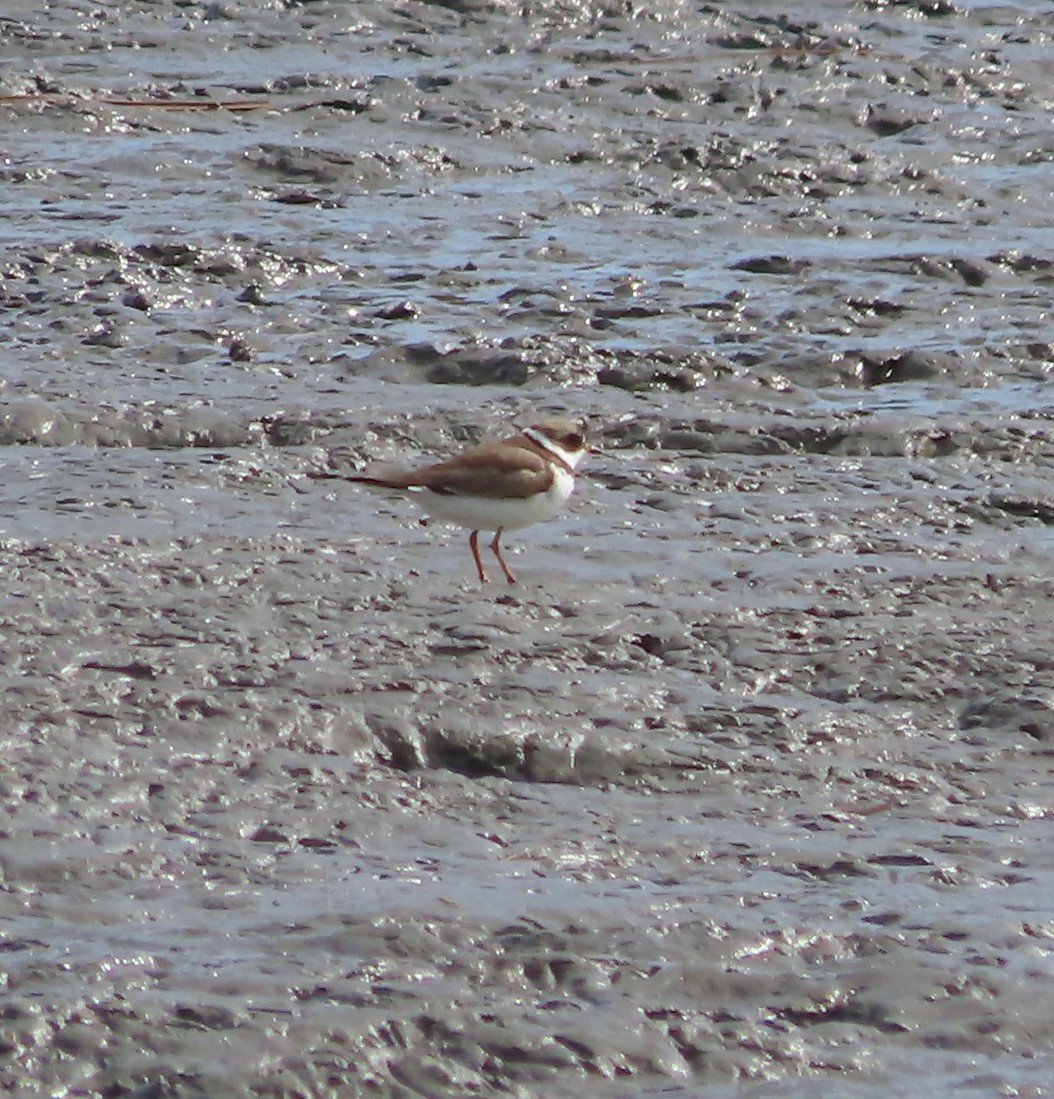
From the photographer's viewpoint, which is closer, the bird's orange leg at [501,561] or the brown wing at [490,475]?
the brown wing at [490,475]

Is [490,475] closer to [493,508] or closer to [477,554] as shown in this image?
[493,508]

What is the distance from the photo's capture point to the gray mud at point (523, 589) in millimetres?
4066

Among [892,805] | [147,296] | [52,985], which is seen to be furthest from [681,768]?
[147,296]

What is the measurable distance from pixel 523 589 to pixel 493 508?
242 millimetres

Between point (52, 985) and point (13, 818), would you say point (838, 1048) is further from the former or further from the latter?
point (13, 818)

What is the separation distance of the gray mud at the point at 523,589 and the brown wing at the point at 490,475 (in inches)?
10.9

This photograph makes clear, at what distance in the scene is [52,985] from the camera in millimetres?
3924

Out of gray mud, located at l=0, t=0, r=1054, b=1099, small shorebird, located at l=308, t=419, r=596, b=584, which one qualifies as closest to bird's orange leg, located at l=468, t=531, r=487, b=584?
small shorebird, located at l=308, t=419, r=596, b=584

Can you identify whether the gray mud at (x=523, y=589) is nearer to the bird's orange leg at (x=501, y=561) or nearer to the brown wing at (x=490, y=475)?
the bird's orange leg at (x=501, y=561)

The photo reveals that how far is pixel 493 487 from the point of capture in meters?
6.19

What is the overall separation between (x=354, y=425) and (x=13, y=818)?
9.99 feet

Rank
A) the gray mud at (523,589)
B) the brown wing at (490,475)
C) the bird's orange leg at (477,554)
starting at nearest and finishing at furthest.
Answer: the gray mud at (523,589) < the brown wing at (490,475) < the bird's orange leg at (477,554)

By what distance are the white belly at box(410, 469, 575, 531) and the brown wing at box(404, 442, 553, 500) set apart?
0.8 inches

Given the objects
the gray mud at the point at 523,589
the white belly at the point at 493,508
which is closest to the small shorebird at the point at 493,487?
the white belly at the point at 493,508
